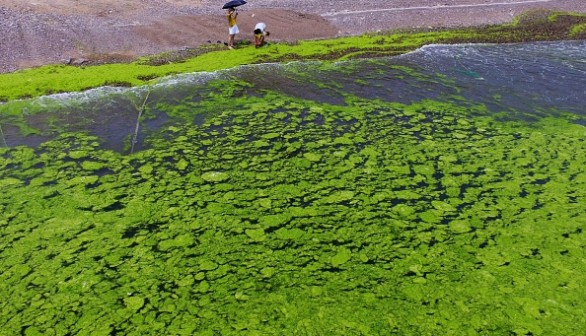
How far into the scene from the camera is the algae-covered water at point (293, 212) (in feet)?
20.1

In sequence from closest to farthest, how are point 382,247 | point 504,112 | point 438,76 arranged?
point 382,247, point 504,112, point 438,76

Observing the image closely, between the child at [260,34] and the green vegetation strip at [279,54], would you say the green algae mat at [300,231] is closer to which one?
the green vegetation strip at [279,54]

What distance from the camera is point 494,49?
56.3 ft

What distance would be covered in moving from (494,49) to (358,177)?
37.0 ft

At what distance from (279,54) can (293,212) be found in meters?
9.61

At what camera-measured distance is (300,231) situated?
7.57 meters

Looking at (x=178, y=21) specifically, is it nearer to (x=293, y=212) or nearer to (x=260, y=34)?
(x=260, y=34)

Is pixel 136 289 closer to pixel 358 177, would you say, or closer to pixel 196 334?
pixel 196 334

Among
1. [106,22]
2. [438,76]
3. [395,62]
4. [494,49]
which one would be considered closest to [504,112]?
[438,76]

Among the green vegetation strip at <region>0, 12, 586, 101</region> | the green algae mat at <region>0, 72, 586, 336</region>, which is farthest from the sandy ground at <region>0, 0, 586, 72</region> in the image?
the green algae mat at <region>0, 72, 586, 336</region>

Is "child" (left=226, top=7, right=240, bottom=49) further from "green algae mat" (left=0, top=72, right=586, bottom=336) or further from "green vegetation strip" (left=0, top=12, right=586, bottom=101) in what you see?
"green algae mat" (left=0, top=72, right=586, bottom=336)

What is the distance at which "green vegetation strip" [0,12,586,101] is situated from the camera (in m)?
13.2

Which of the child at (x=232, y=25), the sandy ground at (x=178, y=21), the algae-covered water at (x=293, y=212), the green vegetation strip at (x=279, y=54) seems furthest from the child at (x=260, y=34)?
the algae-covered water at (x=293, y=212)

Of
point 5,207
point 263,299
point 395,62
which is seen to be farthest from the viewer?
point 395,62
